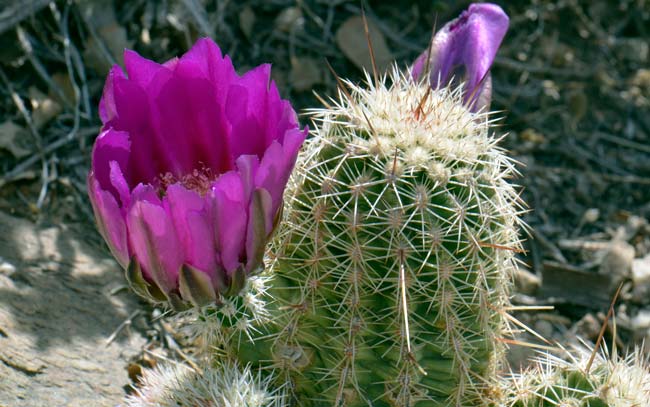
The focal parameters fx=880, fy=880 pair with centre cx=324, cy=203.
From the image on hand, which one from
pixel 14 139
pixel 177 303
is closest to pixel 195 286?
pixel 177 303

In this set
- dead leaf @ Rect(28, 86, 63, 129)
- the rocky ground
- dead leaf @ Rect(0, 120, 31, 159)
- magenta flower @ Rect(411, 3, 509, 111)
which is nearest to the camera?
magenta flower @ Rect(411, 3, 509, 111)

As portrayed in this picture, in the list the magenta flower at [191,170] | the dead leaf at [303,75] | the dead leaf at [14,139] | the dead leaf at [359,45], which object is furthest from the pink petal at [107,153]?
the dead leaf at [359,45]

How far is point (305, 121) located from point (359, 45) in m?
0.41

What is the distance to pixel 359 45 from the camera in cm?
323

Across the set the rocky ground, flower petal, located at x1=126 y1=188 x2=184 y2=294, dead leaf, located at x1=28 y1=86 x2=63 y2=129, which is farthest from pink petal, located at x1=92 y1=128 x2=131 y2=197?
dead leaf, located at x1=28 y1=86 x2=63 y2=129

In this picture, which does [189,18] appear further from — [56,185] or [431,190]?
[431,190]

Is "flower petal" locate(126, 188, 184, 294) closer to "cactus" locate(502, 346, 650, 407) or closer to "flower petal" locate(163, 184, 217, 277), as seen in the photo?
"flower petal" locate(163, 184, 217, 277)

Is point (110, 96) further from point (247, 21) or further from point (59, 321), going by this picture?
point (247, 21)

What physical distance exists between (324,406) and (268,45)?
176 cm

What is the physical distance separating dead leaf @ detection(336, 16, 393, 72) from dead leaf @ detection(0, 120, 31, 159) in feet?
3.87

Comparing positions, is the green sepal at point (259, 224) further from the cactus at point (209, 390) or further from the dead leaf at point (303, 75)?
the dead leaf at point (303, 75)

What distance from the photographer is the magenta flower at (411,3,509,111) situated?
6.26ft

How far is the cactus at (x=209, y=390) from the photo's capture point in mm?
1640

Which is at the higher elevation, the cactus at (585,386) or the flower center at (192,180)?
the flower center at (192,180)
